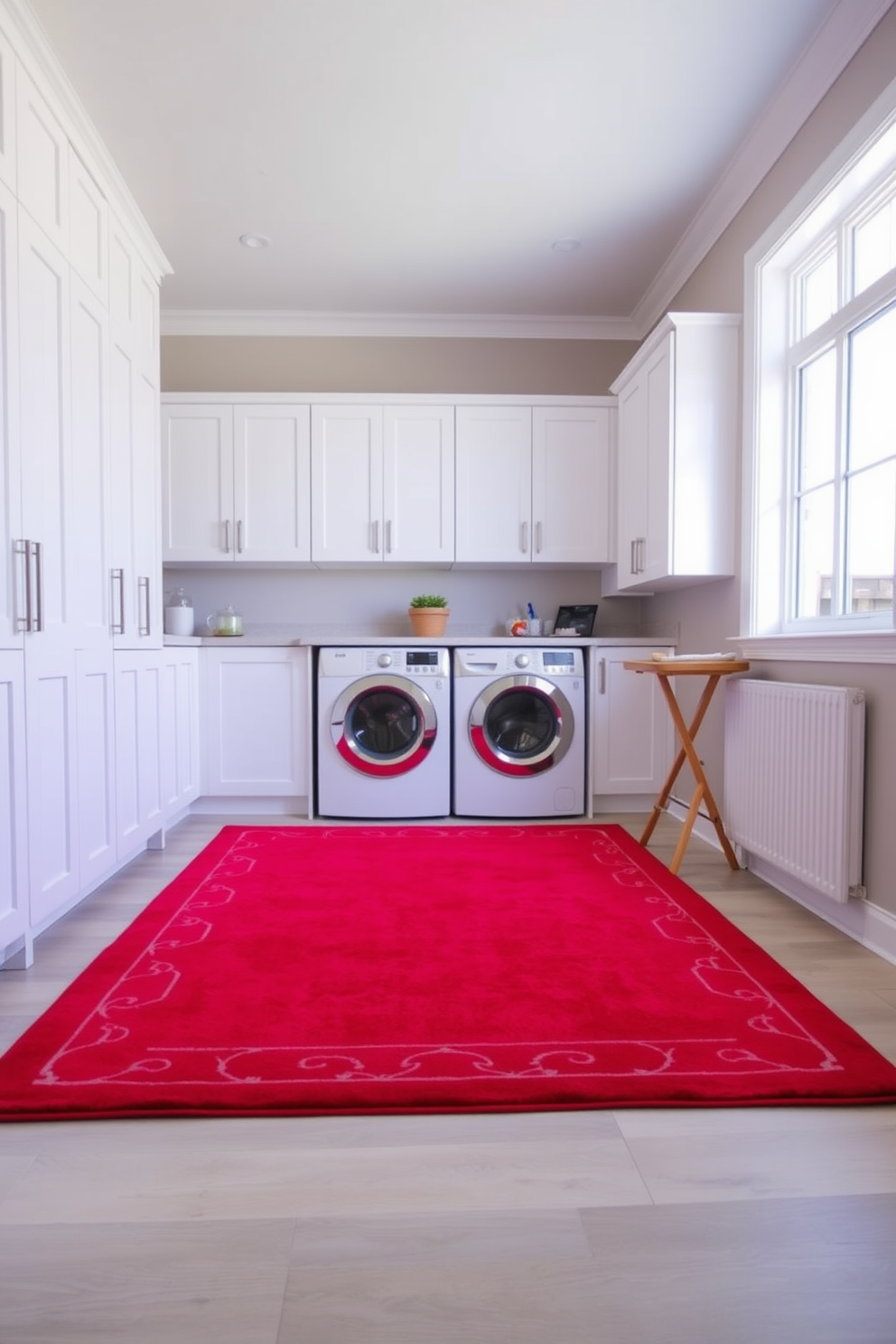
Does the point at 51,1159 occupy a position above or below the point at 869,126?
below

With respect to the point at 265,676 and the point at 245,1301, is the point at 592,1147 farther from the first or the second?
the point at 265,676

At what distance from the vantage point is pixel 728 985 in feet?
6.15

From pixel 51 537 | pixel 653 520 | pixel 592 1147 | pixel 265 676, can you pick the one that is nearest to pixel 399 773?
pixel 265 676

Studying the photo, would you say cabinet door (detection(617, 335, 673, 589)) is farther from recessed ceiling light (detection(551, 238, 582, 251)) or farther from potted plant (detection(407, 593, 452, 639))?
potted plant (detection(407, 593, 452, 639))

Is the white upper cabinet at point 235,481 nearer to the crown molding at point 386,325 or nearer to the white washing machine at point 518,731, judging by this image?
the crown molding at point 386,325

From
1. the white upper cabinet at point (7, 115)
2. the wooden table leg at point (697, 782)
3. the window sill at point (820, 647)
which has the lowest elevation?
the wooden table leg at point (697, 782)

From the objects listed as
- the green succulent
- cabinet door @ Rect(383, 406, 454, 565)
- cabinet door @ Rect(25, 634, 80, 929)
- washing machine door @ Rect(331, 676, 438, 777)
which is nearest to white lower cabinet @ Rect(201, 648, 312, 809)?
washing machine door @ Rect(331, 676, 438, 777)

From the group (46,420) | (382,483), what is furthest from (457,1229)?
(382,483)

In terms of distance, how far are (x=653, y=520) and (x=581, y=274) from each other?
4.50 feet

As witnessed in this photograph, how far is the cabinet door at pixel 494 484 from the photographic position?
159 inches

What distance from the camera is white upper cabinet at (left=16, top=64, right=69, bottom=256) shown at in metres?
1.99

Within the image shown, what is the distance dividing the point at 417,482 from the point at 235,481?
3.08 feet

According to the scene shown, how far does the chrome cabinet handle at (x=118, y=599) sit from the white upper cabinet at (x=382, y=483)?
1424mm

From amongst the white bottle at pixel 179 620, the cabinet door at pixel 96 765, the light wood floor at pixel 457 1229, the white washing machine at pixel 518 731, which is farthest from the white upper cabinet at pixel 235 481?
the light wood floor at pixel 457 1229
